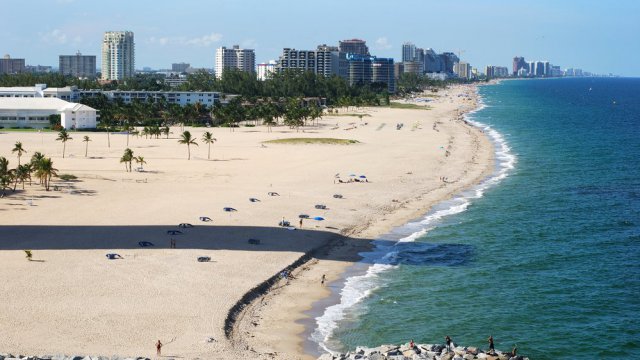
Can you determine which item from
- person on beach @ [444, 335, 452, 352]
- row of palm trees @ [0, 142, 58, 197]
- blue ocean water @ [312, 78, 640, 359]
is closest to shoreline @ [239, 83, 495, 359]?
blue ocean water @ [312, 78, 640, 359]

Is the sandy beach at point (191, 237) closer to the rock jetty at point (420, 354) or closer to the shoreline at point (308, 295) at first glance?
the shoreline at point (308, 295)

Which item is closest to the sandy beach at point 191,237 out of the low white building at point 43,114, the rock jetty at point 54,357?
the rock jetty at point 54,357

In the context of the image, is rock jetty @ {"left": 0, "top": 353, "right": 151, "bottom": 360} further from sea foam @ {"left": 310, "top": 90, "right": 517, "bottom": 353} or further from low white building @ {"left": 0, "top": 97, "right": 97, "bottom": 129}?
low white building @ {"left": 0, "top": 97, "right": 97, "bottom": 129}

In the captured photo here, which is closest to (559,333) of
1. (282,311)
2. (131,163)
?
(282,311)

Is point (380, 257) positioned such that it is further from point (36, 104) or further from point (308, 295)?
point (36, 104)

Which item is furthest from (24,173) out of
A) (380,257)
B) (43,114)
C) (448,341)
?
(43,114)

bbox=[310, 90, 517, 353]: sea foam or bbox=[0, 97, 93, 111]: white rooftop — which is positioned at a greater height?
bbox=[0, 97, 93, 111]: white rooftop
